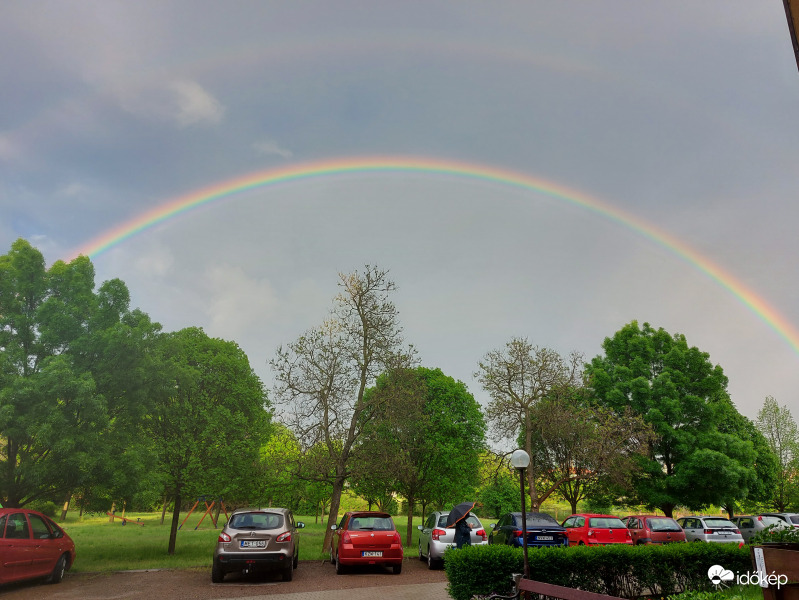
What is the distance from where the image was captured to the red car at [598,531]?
17203 mm

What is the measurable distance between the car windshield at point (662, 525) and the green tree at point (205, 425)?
15.4 m

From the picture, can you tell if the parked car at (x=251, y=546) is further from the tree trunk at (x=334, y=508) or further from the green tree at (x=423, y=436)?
the green tree at (x=423, y=436)

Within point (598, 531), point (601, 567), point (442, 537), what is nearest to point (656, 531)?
point (598, 531)

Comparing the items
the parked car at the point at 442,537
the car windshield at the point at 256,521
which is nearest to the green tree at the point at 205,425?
the car windshield at the point at 256,521

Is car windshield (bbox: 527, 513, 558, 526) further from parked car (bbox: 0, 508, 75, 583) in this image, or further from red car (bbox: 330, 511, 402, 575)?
parked car (bbox: 0, 508, 75, 583)

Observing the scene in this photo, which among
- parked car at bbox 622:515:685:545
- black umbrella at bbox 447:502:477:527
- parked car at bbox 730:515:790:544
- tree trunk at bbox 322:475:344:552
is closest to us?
black umbrella at bbox 447:502:477:527

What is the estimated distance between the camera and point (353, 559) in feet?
48.0

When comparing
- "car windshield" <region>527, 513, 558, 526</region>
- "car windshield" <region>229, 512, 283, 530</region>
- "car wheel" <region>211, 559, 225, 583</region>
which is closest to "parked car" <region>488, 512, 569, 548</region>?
"car windshield" <region>527, 513, 558, 526</region>

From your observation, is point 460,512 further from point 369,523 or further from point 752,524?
point 752,524

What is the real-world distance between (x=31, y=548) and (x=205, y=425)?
28.6 ft

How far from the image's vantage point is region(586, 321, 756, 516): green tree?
1186 inches

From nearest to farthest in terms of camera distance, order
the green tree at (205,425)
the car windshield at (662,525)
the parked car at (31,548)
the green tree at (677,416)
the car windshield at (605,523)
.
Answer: the parked car at (31,548)
the car windshield at (605,523)
the car windshield at (662,525)
the green tree at (205,425)
the green tree at (677,416)

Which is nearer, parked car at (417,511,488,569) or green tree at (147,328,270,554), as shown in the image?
parked car at (417,511,488,569)

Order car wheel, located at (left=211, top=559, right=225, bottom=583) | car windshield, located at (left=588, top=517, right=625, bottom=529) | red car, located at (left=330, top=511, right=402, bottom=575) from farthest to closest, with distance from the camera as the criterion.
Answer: car windshield, located at (left=588, top=517, right=625, bottom=529)
red car, located at (left=330, top=511, right=402, bottom=575)
car wheel, located at (left=211, top=559, right=225, bottom=583)
